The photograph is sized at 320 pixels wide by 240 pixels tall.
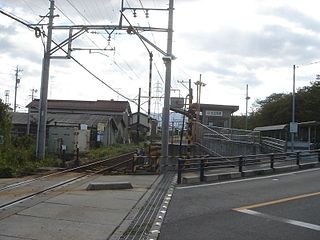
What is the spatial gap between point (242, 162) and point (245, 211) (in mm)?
8993

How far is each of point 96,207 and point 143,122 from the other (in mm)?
94523

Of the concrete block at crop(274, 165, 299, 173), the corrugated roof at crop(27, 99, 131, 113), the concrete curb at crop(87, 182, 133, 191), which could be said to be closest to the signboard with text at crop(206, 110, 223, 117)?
the corrugated roof at crop(27, 99, 131, 113)

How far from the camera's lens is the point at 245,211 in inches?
445

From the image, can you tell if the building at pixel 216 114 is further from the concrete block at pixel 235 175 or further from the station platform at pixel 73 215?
the station platform at pixel 73 215

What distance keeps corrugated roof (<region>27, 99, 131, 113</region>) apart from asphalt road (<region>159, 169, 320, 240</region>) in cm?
6217

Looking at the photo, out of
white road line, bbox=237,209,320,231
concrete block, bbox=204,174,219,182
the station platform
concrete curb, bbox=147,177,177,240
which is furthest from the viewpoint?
concrete block, bbox=204,174,219,182

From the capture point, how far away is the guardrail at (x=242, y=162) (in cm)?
1870

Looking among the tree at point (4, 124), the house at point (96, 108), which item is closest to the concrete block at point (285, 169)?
the tree at point (4, 124)

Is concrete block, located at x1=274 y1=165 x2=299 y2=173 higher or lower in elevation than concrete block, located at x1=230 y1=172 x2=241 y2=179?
higher

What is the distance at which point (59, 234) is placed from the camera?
832 centimetres

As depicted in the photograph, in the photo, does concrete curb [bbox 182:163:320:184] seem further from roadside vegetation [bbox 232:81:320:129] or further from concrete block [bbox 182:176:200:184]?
roadside vegetation [bbox 232:81:320:129]

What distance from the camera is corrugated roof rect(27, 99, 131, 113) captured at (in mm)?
78125

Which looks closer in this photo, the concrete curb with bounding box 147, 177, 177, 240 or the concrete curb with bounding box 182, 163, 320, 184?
the concrete curb with bounding box 147, 177, 177, 240

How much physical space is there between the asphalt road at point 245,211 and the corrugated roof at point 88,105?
204 feet
